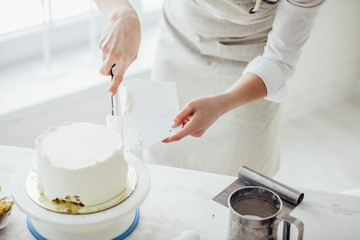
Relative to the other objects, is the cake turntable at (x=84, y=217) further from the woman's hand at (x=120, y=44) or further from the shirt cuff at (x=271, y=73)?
the shirt cuff at (x=271, y=73)

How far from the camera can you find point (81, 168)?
3.37 feet

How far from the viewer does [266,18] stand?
4.86ft

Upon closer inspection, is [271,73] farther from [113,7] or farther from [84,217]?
[84,217]

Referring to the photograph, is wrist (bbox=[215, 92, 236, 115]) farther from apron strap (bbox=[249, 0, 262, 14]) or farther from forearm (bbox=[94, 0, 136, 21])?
forearm (bbox=[94, 0, 136, 21])

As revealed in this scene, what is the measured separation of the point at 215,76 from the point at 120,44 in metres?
0.42

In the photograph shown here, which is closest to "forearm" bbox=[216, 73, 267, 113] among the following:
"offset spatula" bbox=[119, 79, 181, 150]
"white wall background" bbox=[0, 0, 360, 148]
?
"offset spatula" bbox=[119, 79, 181, 150]

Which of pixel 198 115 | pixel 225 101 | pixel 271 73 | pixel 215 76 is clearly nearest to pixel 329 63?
pixel 215 76

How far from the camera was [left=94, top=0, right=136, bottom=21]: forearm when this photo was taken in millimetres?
1417

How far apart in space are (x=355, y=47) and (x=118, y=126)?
2.44 metres

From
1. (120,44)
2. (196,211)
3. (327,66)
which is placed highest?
(120,44)

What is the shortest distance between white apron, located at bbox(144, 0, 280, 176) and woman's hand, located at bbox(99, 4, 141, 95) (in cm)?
23

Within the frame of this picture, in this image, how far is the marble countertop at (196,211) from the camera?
1.14 m

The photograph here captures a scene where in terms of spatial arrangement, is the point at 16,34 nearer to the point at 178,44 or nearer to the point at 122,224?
the point at 178,44

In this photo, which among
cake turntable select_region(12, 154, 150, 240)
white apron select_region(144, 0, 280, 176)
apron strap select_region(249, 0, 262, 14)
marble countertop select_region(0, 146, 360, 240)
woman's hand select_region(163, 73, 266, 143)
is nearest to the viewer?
cake turntable select_region(12, 154, 150, 240)
